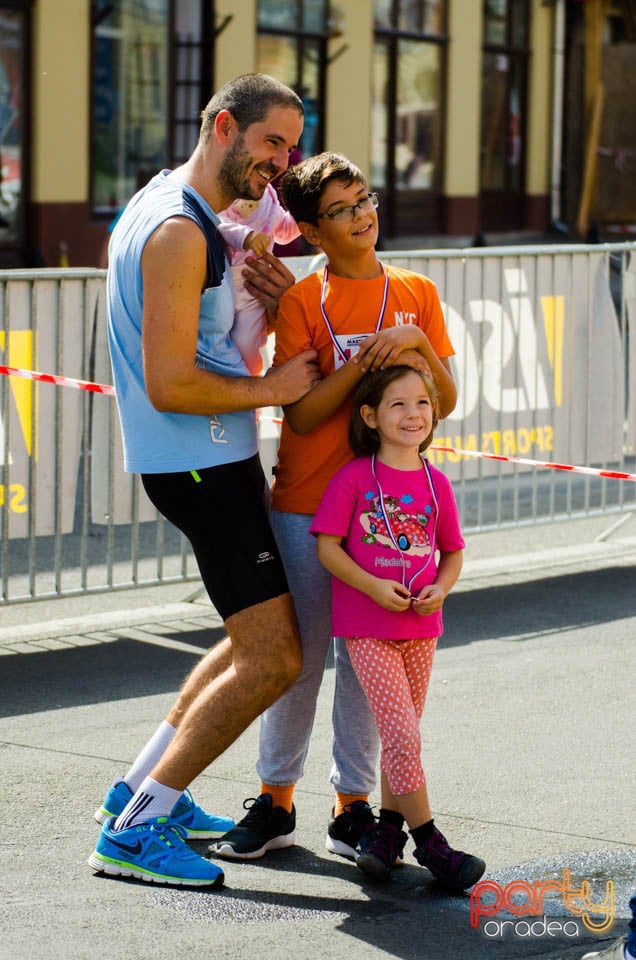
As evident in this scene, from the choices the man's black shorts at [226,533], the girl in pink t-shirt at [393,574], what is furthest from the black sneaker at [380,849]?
the man's black shorts at [226,533]

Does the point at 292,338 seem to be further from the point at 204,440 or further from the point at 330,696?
the point at 330,696

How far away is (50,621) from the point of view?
7117 millimetres

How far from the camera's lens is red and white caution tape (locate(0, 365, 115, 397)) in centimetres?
652

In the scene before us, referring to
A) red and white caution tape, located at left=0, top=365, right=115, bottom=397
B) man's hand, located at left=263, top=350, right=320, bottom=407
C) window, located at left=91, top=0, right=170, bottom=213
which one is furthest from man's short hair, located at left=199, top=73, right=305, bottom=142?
window, located at left=91, top=0, right=170, bottom=213

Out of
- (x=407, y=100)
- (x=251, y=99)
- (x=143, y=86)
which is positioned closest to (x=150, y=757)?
(x=251, y=99)

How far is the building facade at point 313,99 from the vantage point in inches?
651

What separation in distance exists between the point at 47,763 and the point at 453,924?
173cm

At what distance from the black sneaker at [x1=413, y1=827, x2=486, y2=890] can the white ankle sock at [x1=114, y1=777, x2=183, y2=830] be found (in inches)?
26.5

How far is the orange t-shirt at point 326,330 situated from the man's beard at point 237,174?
0.31 m

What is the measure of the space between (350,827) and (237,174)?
181 centimetres

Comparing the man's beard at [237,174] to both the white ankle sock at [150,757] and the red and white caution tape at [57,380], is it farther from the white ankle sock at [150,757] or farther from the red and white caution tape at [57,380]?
the red and white caution tape at [57,380]

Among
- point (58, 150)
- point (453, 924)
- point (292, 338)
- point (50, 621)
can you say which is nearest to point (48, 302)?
point (50, 621)

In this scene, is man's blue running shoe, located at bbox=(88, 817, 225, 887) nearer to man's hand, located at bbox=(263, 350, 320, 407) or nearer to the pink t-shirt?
the pink t-shirt

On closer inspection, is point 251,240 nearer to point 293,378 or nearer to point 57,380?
point 293,378
